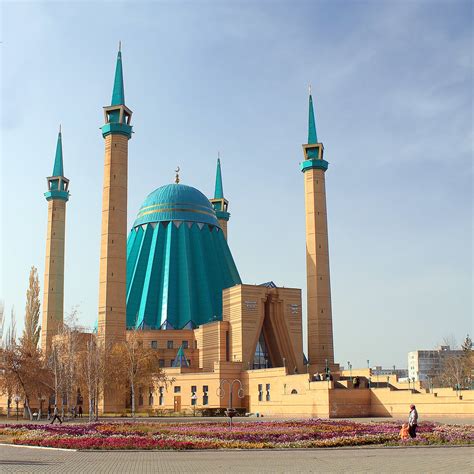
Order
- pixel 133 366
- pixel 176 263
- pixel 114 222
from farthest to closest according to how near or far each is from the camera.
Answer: pixel 176 263, pixel 114 222, pixel 133 366

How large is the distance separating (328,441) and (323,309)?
127 ft

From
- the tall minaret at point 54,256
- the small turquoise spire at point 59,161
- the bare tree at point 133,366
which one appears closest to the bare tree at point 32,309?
the tall minaret at point 54,256

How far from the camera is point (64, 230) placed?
65.1 metres

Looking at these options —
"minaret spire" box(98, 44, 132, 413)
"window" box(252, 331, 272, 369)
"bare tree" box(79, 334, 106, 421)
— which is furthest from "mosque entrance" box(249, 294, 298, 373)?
"bare tree" box(79, 334, 106, 421)

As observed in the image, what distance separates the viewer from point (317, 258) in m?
57.8

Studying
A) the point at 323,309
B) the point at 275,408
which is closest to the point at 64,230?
the point at 323,309

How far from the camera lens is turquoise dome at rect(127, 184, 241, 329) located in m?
62.2

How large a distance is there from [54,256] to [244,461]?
170 feet

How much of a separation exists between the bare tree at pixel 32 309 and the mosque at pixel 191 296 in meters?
2.99

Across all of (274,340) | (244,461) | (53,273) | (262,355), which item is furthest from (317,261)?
(244,461)

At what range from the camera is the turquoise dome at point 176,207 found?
6969 centimetres

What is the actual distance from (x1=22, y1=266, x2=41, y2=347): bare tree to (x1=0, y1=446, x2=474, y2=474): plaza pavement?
48.0 m

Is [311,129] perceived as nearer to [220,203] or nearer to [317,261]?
[317,261]

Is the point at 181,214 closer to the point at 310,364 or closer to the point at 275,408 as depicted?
the point at 310,364
